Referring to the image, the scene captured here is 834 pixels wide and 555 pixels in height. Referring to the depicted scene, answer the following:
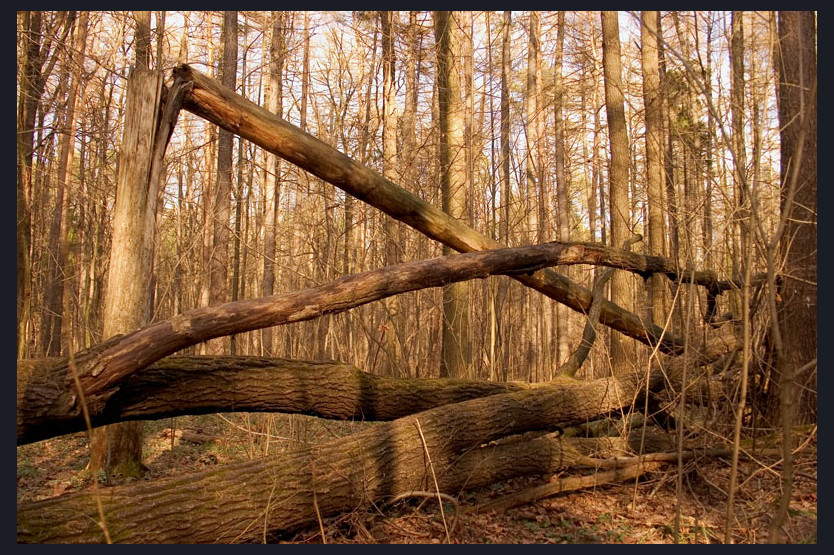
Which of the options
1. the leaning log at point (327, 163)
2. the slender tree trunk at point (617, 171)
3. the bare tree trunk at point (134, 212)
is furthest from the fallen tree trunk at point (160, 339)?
the slender tree trunk at point (617, 171)

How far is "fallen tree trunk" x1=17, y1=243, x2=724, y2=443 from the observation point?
143 inches

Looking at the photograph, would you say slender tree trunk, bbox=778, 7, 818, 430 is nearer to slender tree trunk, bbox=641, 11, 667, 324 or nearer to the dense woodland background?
the dense woodland background

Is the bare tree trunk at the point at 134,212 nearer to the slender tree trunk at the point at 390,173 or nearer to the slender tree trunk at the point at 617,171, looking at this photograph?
the slender tree trunk at the point at 390,173

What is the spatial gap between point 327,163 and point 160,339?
2220 mm

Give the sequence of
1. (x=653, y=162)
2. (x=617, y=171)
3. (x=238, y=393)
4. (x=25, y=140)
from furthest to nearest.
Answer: (x=653, y=162) < (x=617, y=171) < (x=25, y=140) < (x=238, y=393)

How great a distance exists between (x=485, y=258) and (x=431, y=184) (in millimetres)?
3961

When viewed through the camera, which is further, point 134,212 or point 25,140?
point 25,140

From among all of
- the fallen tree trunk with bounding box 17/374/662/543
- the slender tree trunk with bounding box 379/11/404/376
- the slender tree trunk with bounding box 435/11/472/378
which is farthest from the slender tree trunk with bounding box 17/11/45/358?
the slender tree trunk with bounding box 435/11/472/378

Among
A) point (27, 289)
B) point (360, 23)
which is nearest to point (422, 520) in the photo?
point (27, 289)

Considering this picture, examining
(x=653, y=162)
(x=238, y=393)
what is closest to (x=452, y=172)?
(x=653, y=162)

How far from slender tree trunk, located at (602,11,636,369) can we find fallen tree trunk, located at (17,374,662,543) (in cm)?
317

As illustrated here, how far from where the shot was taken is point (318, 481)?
12.8ft

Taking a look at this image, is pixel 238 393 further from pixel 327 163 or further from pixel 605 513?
pixel 605 513

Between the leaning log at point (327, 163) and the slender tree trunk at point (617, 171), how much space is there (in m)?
2.58
